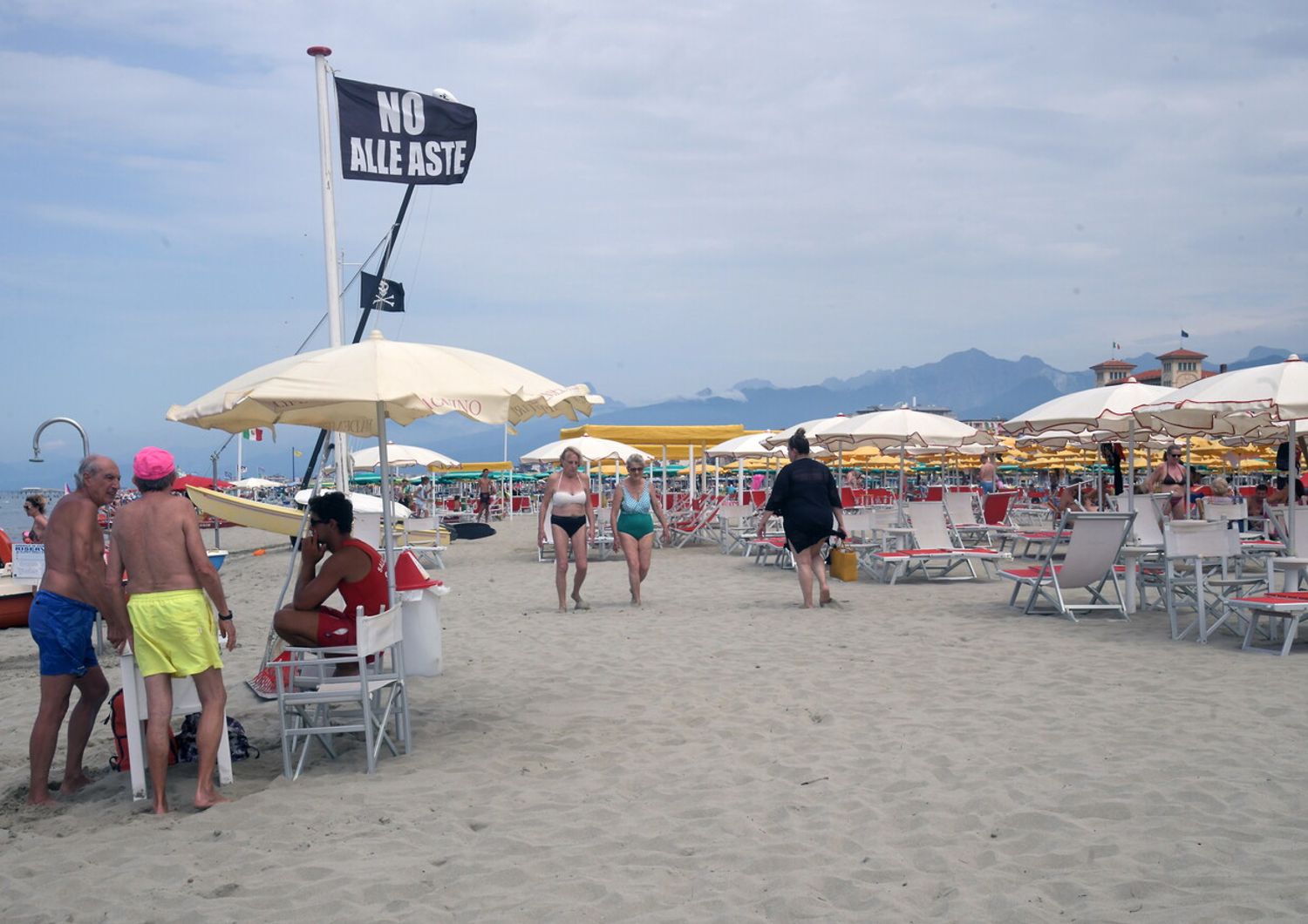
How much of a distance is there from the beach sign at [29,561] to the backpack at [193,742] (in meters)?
3.62

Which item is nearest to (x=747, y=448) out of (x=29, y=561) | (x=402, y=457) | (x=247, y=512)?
(x=402, y=457)

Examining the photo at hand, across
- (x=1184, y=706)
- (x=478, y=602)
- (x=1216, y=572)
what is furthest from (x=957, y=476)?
(x=1184, y=706)

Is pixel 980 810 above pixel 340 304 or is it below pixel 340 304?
below

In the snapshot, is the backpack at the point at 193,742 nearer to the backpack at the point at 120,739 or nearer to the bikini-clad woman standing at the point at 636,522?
the backpack at the point at 120,739

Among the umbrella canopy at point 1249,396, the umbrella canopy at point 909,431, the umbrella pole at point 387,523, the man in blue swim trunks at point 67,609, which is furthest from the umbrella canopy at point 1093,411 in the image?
the man in blue swim trunks at point 67,609

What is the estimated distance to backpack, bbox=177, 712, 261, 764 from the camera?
466 centimetres

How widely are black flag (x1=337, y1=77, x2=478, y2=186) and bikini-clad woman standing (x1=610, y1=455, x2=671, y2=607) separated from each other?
141 inches

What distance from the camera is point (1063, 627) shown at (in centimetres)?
781

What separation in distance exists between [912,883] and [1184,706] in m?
2.74

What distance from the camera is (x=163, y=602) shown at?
3994 mm

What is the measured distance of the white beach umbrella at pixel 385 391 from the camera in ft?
14.3

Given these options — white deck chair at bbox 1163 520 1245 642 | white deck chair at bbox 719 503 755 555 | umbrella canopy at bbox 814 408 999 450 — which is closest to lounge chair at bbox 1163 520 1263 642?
white deck chair at bbox 1163 520 1245 642

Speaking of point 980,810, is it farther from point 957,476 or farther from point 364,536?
point 957,476

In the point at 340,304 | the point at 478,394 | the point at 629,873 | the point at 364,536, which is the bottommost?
the point at 629,873
